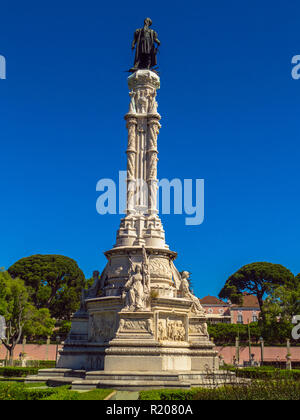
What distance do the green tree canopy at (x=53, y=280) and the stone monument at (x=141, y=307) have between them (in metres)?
35.1

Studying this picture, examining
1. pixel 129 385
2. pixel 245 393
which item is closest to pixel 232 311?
pixel 129 385

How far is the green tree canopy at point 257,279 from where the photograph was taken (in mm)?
70062

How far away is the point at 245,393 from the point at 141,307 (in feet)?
30.6

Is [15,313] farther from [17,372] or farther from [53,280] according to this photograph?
[53,280]

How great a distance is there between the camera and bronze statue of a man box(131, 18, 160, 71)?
101 ft

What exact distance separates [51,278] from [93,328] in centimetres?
4028

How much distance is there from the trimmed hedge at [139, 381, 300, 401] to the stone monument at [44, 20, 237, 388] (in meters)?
3.04

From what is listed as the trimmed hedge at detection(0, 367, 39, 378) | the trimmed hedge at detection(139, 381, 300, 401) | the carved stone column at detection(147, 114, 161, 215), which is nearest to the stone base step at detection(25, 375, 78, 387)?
the trimmed hedge at detection(139, 381, 300, 401)

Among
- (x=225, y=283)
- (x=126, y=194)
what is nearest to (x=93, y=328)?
(x=126, y=194)

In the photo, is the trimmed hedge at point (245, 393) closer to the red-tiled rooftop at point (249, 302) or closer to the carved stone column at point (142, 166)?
the carved stone column at point (142, 166)

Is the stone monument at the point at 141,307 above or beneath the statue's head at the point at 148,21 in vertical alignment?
beneath

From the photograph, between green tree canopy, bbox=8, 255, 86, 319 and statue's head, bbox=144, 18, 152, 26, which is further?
green tree canopy, bbox=8, 255, 86, 319

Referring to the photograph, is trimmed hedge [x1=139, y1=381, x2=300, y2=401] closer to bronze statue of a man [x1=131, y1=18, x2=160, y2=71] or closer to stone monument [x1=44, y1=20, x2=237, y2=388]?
stone monument [x1=44, y1=20, x2=237, y2=388]

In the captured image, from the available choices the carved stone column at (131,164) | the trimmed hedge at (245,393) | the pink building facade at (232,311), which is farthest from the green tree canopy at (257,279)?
the trimmed hedge at (245,393)
